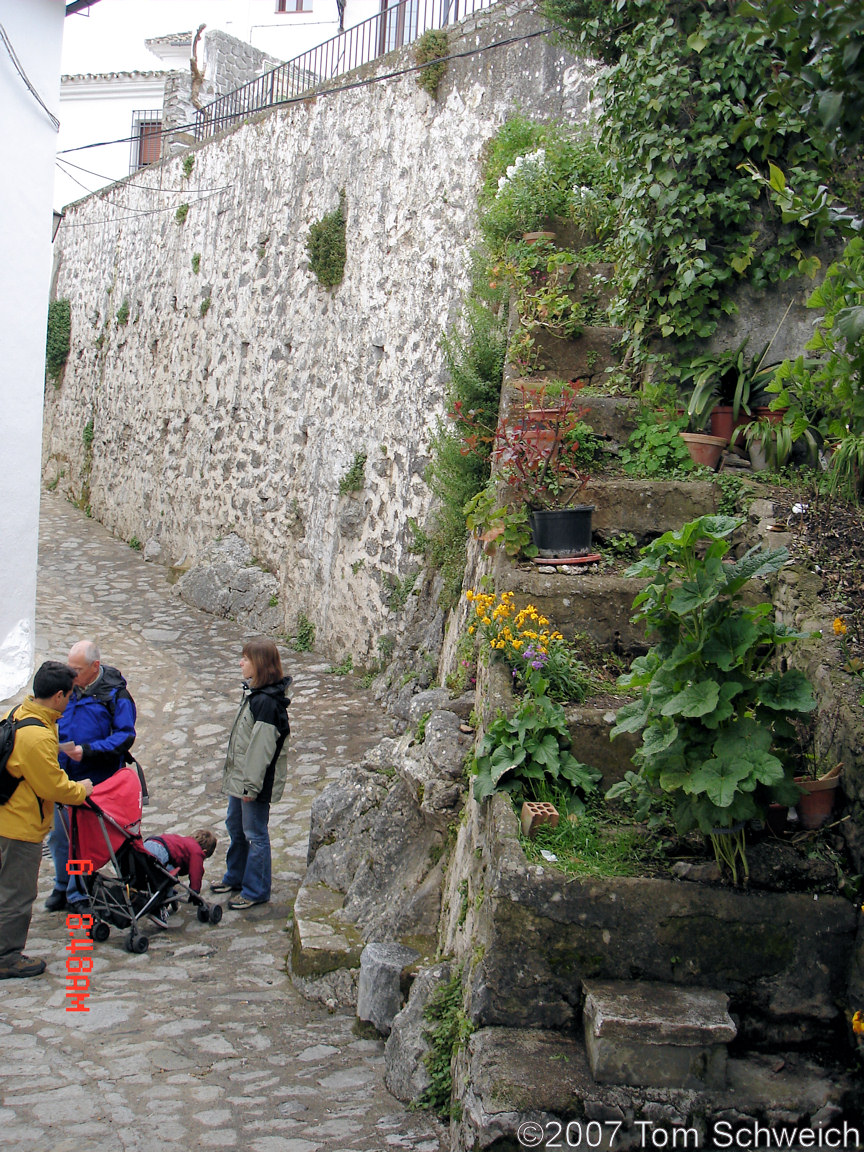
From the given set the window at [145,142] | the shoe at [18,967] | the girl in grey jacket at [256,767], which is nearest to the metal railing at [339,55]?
the girl in grey jacket at [256,767]

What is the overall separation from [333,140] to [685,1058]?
10.5m

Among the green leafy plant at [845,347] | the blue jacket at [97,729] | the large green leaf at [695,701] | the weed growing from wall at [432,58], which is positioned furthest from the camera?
the weed growing from wall at [432,58]

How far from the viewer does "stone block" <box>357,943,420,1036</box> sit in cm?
359

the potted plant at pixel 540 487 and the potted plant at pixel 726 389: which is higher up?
the potted plant at pixel 726 389

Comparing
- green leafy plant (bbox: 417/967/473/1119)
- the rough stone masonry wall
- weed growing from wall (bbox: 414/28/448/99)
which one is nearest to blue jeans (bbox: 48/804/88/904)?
green leafy plant (bbox: 417/967/473/1119)

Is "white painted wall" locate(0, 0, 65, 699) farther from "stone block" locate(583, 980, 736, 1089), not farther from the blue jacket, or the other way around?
"stone block" locate(583, 980, 736, 1089)

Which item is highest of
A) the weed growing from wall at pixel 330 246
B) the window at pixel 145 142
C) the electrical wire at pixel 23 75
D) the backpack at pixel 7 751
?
the window at pixel 145 142

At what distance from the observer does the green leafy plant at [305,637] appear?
33.3 ft

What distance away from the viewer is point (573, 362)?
237 inches

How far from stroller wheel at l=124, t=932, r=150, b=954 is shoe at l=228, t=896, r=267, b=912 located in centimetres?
62

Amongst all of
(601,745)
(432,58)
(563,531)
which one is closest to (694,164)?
(563,531)

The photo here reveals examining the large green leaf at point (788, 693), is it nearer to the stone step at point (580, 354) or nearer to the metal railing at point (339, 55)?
the stone step at point (580, 354)

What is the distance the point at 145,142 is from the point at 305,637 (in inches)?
804

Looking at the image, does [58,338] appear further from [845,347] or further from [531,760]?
[845,347]
